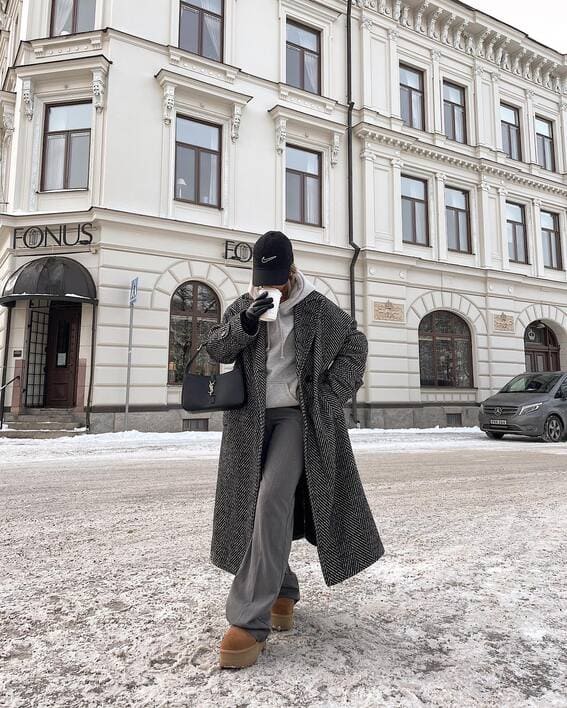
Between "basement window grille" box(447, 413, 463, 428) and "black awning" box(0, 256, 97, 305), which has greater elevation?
"black awning" box(0, 256, 97, 305)

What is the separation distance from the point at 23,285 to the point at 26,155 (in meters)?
3.79

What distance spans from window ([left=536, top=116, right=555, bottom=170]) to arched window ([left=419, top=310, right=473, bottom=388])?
28.3 feet

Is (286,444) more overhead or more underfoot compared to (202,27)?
more underfoot

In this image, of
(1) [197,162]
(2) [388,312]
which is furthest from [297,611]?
(2) [388,312]

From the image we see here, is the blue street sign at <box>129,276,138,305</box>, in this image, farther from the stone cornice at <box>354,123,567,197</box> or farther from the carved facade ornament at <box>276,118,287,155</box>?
the stone cornice at <box>354,123,567,197</box>

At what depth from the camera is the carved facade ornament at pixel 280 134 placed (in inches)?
625

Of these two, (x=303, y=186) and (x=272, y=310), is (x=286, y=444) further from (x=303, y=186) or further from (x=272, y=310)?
(x=303, y=186)

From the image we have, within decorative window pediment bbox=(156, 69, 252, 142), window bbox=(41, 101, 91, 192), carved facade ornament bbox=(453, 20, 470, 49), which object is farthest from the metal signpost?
carved facade ornament bbox=(453, 20, 470, 49)

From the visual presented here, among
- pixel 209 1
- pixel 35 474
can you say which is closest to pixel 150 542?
pixel 35 474

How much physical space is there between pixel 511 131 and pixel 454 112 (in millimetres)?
2981

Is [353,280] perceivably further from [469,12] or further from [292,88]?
[469,12]

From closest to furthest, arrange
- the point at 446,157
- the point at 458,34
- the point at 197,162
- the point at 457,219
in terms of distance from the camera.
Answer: the point at 197,162
the point at 446,157
the point at 457,219
the point at 458,34

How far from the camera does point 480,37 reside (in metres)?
20.1

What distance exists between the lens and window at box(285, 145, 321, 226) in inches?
643
